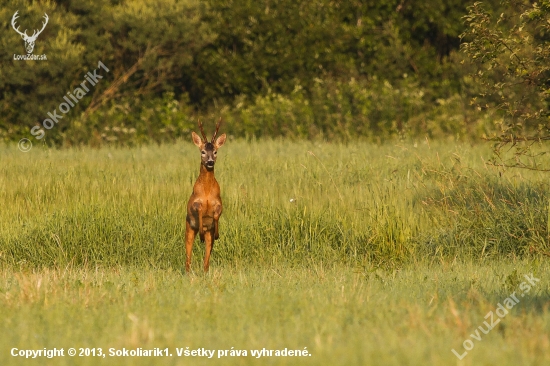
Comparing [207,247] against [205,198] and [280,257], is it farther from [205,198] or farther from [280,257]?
[280,257]

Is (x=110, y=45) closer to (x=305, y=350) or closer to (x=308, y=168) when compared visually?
(x=308, y=168)

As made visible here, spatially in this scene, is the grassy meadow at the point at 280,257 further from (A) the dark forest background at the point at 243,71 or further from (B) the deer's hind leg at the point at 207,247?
(A) the dark forest background at the point at 243,71

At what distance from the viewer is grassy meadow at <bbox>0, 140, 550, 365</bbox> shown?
20.6 feet

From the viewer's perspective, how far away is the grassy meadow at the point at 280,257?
6270 mm

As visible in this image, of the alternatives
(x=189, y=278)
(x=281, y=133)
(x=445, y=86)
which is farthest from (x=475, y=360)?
(x=445, y=86)

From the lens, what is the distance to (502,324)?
6.73 metres

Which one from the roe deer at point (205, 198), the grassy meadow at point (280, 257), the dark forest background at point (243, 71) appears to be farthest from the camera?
the dark forest background at point (243, 71)

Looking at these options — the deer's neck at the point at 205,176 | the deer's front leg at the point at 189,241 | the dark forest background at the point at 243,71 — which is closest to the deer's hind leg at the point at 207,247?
the deer's front leg at the point at 189,241

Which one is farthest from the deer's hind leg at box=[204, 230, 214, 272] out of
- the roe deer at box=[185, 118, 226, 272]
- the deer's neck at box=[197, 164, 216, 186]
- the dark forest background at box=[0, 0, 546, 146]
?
the dark forest background at box=[0, 0, 546, 146]

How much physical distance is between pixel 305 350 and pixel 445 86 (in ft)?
76.1

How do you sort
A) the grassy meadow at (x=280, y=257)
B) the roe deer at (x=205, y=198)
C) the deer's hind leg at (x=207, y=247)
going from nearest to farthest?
the grassy meadow at (x=280, y=257) → the roe deer at (x=205, y=198) → the deer's hind leg at (x=207, y=247)

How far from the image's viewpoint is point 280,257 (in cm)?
1116

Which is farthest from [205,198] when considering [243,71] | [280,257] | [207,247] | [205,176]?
[243,71]

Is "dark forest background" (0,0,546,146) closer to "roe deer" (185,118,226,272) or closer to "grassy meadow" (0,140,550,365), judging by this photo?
"grassy meadow" (0,140,550,365)
